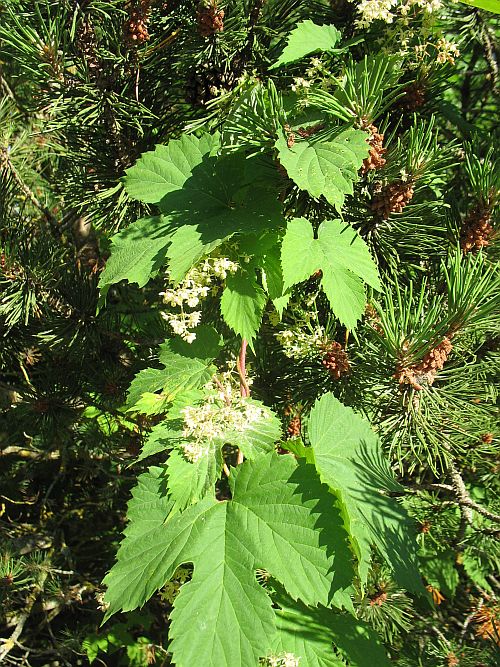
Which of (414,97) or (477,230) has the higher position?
(414,97)

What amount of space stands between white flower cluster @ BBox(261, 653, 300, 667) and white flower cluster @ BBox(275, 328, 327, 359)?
54cm

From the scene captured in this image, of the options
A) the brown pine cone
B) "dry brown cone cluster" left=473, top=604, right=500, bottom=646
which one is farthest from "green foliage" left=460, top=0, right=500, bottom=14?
"dry brown cone cluster" left=473, top=604, right=500, bottom=646

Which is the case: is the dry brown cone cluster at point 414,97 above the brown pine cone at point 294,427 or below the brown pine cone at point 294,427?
above

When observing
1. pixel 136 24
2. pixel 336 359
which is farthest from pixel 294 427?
pixel 136 24

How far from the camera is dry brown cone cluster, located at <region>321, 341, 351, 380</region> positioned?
4.05 feet

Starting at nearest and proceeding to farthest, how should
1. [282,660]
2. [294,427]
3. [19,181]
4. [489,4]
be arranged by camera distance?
[489,4]
[282,660]
[294,427]
[19,181]

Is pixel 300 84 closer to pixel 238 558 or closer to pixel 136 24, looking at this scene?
pixel 136 24

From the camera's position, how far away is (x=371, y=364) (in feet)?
3.90

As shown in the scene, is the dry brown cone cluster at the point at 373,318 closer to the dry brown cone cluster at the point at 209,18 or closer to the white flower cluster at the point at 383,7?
the white flower cluster at the point at 383,7

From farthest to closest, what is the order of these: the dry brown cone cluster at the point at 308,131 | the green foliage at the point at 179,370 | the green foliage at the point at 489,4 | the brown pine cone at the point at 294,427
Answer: the brown pine cone at the point at 294,427 < the green foliage at the point at 179,370 < the dry brown cone cluster at the point at 308,131 < the green foliage at the point at 489,4

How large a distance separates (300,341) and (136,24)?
2.35 feet

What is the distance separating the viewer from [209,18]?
1178 mm

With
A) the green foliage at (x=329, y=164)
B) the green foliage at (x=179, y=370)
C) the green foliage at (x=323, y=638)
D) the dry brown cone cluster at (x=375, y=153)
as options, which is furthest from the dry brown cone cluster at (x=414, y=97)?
the green foliage at (x=323, y=638)

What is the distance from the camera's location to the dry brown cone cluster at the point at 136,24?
1.17 metres
